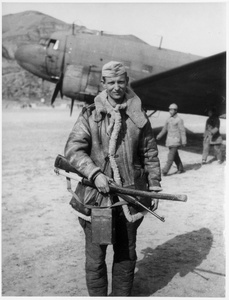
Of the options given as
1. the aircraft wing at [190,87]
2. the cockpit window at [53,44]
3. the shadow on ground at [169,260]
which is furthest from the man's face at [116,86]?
the cockpit window at [53,44]

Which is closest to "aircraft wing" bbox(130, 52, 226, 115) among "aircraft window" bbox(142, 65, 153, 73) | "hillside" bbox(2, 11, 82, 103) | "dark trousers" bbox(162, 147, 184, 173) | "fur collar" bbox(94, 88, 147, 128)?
"aircraft window" bbox(142, 65, 153, 73)

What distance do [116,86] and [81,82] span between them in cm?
979

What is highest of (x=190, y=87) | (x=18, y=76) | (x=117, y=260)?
(x=190, y=87)

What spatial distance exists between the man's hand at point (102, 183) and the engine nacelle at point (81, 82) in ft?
32.0

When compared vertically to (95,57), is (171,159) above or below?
below

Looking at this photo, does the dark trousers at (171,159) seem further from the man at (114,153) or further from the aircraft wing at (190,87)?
the man at (114,153)

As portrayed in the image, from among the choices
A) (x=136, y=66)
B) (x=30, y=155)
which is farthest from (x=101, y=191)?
(x=136, y=66)

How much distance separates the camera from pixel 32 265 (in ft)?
12.8

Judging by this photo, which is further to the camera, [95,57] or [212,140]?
[95,57]

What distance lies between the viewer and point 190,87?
11070 millimetres

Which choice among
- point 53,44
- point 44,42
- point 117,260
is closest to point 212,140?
point 117,260

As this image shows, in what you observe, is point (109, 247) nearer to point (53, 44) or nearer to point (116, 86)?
point (116, 86)

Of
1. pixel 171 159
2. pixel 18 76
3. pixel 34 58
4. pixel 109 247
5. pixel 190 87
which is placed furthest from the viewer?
pixel 18 76

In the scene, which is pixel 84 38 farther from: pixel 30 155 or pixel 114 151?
pixel 114 151
